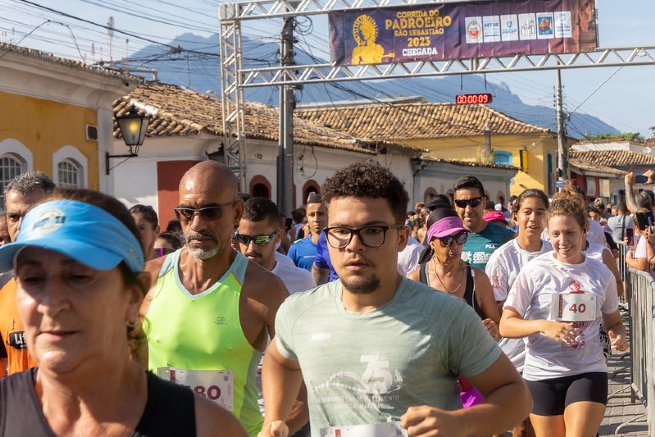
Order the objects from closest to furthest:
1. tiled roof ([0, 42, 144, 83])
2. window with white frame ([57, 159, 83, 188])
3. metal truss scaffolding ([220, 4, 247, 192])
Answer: tiled roof ([0, 42, 144, 83])
window with white frame ([57, 159, 83, 188])
metal truss scaffolding ([220, 4, 247, 192])

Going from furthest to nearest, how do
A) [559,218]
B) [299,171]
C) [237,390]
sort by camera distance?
[299,171] → [559,218] → [237,390]

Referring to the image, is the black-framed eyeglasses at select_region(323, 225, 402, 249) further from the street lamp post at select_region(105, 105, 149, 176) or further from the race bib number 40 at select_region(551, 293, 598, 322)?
the street lamp post at select_region(105, 105, 149, 176)

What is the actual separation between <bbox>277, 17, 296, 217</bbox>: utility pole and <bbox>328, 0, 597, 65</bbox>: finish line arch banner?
3.45ft

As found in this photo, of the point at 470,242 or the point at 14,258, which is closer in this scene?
the point at 14,258

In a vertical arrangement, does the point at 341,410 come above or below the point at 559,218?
below

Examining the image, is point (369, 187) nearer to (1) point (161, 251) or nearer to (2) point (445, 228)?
(2) point (445, 228)

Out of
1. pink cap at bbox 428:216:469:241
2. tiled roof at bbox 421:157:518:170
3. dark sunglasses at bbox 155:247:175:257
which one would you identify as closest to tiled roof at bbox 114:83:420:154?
tiled roof at bbox 421:157:518:170

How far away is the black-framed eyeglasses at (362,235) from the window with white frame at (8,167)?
14.6 metres

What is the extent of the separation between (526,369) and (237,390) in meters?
2.89

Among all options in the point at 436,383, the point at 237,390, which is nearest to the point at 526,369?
the point at 237,390

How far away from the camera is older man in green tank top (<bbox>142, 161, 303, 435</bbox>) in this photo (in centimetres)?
443

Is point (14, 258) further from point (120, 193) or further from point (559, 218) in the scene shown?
point (120, 193)

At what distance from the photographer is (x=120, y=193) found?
90.7ft

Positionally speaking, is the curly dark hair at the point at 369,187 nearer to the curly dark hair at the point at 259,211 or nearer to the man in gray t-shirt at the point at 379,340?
the man in gray t-shirt at the point at 379,340
